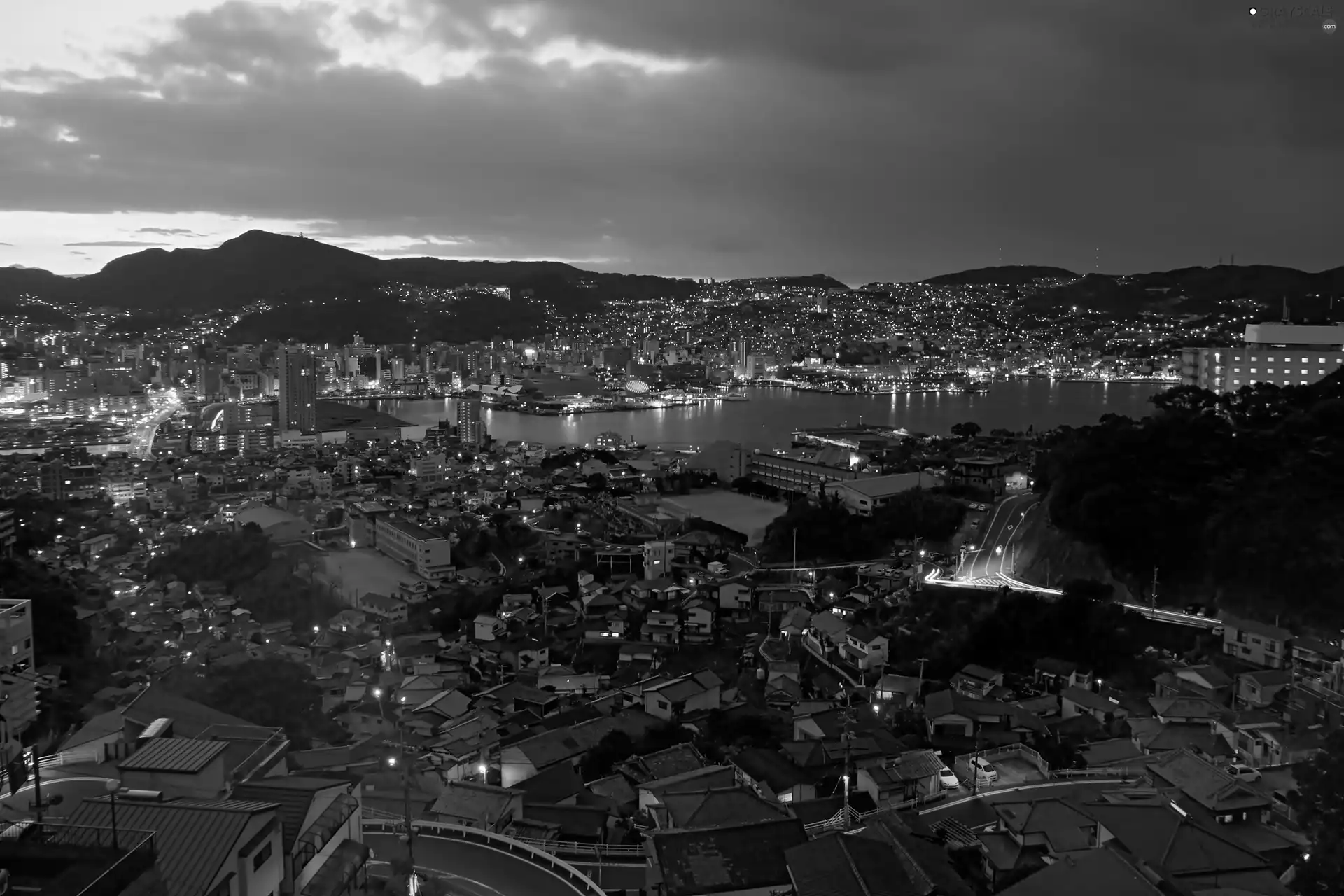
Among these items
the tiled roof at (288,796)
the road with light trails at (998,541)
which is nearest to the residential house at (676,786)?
the tiled roof at (288,796)

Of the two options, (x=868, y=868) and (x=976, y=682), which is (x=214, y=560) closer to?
(x=976, y=682)

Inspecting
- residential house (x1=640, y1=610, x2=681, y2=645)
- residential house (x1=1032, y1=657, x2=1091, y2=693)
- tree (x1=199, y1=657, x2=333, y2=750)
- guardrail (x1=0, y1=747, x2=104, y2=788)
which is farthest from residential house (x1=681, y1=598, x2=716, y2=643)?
guardrail (x1=0, y1=747, x2=104, y2=788)

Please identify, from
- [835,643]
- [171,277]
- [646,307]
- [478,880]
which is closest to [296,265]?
[171,277]

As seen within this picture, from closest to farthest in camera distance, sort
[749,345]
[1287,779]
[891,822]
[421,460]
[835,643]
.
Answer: [891,822]
[1287,779]
[835,643]
[421,460]
[749,345]

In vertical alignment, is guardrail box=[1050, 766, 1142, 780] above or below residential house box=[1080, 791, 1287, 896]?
below

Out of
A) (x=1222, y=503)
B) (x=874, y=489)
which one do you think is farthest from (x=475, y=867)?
(x=874, y=489)

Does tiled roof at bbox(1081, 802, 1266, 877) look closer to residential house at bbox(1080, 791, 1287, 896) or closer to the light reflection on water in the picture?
residential house at bbox(1080, 791, 1287, 896)

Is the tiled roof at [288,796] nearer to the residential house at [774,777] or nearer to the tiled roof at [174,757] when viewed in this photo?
the tiled roof at [174,757]

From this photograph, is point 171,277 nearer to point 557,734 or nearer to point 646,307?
point 646,307
